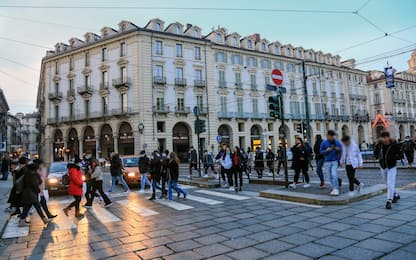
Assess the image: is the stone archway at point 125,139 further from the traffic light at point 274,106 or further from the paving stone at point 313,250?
the paving stone at point 313,250

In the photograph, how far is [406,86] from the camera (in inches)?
2431

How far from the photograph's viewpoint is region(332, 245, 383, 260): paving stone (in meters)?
3.81

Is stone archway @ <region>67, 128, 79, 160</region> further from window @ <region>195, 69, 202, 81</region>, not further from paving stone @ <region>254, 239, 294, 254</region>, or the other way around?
paving stone @ <region>254, 239, 294, 254</region>

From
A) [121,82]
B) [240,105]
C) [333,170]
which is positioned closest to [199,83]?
[240,105]

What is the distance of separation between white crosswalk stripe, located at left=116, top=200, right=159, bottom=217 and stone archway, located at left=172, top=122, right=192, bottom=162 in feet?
87.5

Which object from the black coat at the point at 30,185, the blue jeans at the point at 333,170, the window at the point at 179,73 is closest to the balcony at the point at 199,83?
the window at the point at 179,73

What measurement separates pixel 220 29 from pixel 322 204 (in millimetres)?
37394

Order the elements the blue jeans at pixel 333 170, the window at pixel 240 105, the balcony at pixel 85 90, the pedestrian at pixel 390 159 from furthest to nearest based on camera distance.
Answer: the window at pixel 240 105 → the balcony at pixel 85 90 → the blue jeans at pixel 333 170 → the pedestrian at pixel 390 159

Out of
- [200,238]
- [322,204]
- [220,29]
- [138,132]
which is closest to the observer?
[200,238]

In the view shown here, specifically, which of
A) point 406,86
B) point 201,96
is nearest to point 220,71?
point 201,96

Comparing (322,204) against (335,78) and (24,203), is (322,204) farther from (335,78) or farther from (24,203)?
(335,78)

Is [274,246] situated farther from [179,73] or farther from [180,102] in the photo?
[179,73]

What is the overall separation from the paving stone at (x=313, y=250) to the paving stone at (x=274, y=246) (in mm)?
156

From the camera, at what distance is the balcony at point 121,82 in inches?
1371
